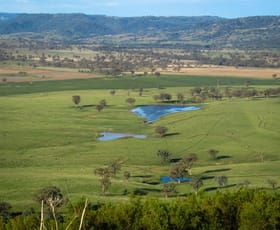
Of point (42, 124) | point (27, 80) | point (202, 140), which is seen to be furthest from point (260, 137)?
point (27, 80)

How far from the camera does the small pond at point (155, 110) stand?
123762 millimetres

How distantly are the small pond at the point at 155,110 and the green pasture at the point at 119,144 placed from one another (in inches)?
120

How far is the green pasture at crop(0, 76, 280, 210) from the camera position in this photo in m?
66.7

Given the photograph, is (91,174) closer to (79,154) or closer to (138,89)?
(79,154)

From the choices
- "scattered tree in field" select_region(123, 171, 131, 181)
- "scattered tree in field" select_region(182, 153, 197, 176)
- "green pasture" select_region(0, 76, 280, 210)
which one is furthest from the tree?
"scattered tree in field" select_region(123, 171, 131, 181)

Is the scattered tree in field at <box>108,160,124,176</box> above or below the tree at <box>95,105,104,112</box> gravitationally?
below

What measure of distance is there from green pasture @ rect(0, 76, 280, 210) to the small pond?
3.04 m

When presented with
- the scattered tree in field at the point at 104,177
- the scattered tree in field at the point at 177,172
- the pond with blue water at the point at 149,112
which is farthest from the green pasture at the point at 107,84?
the scattered tree in field at the point at 177,172

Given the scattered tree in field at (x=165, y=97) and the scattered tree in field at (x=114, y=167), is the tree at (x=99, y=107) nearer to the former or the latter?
the scattered tree in field at (x=165, y=97)

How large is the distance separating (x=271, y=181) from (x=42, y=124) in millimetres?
59276

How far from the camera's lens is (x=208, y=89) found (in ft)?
560

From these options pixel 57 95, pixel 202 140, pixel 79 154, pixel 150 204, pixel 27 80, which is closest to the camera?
pixel 150 204

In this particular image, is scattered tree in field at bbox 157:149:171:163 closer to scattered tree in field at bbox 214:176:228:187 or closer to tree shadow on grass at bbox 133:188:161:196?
tree shadow on grass at bbox 133:188:161:196

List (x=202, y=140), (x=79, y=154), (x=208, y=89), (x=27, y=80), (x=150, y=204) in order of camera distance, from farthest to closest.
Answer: (x=27, y=80) < (x=208, y=89) < (x=202, y=140) < (x=79, y=154) < (x=150, y=204)
